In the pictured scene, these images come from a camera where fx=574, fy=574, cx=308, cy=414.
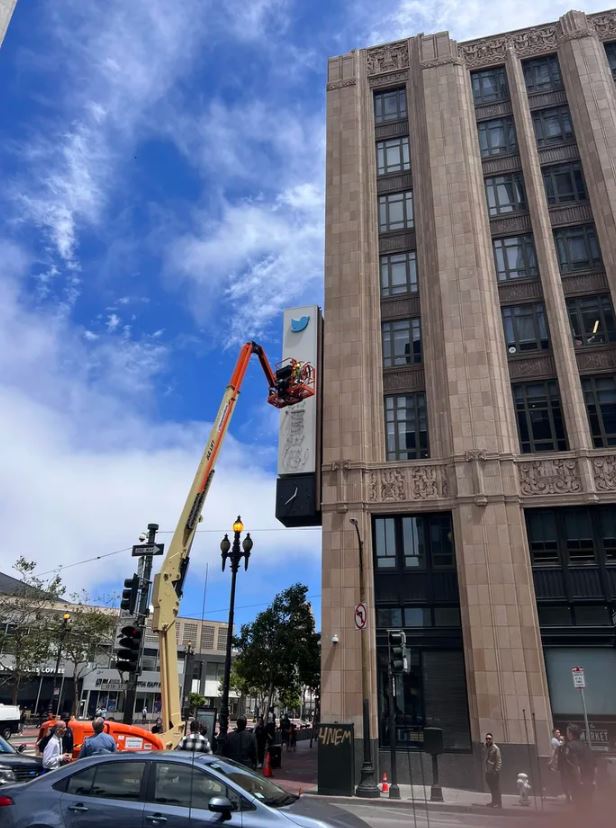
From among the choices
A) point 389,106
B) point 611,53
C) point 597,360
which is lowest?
point 597,360

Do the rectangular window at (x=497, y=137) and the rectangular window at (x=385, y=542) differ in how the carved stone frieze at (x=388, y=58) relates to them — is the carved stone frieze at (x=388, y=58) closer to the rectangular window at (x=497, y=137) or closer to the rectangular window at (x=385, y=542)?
the rectangular window at (x=497, y=137)

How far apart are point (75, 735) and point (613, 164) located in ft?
103

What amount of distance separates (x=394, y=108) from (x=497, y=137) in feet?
20.3

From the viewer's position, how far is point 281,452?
27.4m

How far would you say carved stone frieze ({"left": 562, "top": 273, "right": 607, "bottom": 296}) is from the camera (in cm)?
2608

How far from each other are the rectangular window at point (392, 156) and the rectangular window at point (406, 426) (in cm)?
1306

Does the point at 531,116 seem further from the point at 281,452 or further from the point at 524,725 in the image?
the point at 524,725

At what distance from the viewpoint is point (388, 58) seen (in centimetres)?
3344

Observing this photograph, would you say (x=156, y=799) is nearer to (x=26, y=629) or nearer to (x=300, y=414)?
(x=300, y=414)

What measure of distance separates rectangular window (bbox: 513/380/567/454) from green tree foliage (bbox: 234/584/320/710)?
25.5 meters

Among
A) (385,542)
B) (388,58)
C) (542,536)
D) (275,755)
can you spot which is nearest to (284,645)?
(275,755)

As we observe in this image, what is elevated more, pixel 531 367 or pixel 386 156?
pixel 386 156

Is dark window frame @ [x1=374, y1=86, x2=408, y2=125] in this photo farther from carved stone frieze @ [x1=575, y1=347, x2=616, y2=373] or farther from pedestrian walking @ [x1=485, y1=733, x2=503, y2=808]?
pedestrian walking @ [x1=485, y1=733, x2=503, y2=808]

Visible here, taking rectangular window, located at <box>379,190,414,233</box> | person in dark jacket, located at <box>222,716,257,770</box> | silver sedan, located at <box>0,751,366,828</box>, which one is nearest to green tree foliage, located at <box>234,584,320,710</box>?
rectangular window, located at <box>379,190,414,233</box>
